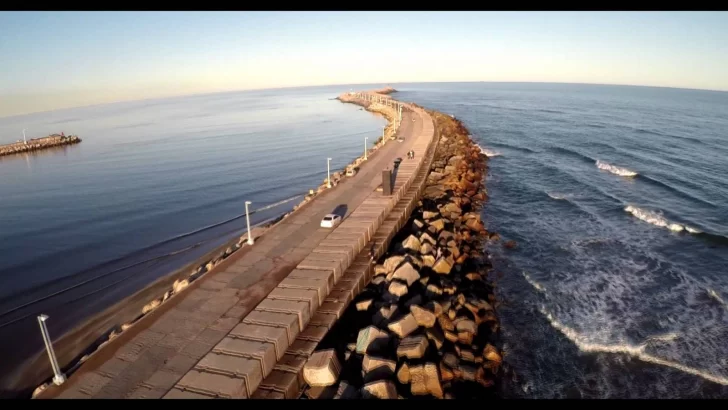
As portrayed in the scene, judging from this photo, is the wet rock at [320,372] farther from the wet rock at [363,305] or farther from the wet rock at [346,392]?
the wet rock at [363,305]

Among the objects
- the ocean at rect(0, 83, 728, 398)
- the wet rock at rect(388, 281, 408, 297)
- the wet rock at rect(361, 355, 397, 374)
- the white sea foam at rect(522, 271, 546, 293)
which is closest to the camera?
the wet rock at rect(361, 355, 397, 374)

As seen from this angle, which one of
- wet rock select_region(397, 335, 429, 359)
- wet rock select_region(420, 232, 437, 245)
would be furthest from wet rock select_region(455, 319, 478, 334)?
wet rock select_region(420, 232, 437, 245)

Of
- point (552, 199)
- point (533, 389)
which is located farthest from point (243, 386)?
point (552, 199)

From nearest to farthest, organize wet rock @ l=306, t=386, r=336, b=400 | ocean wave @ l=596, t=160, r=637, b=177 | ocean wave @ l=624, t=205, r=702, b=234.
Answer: wet rock @ l=306, t=386, r=336, b=400
ocean wave @ l=624, t=205, r=702, b=234
ocean wave @ l=596, t=160, r=637, b=177

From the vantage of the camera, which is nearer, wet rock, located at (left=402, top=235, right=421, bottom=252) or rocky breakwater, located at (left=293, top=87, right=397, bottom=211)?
wet rock, located at (left=402, top=235, right=421, bottom=252)

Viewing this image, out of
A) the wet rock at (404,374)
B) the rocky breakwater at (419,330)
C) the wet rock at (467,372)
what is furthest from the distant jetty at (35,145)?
the wet rock at (467,372)

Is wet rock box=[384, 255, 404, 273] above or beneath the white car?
beneath

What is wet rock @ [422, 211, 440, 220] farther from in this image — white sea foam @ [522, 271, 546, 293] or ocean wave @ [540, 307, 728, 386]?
ocean wave @ [540, 307, 728, 386]

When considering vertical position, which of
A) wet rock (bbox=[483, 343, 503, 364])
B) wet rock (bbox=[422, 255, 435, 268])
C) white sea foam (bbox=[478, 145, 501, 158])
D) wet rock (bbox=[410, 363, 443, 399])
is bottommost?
wet rock (bbox=[483, 343, 503, 364])
